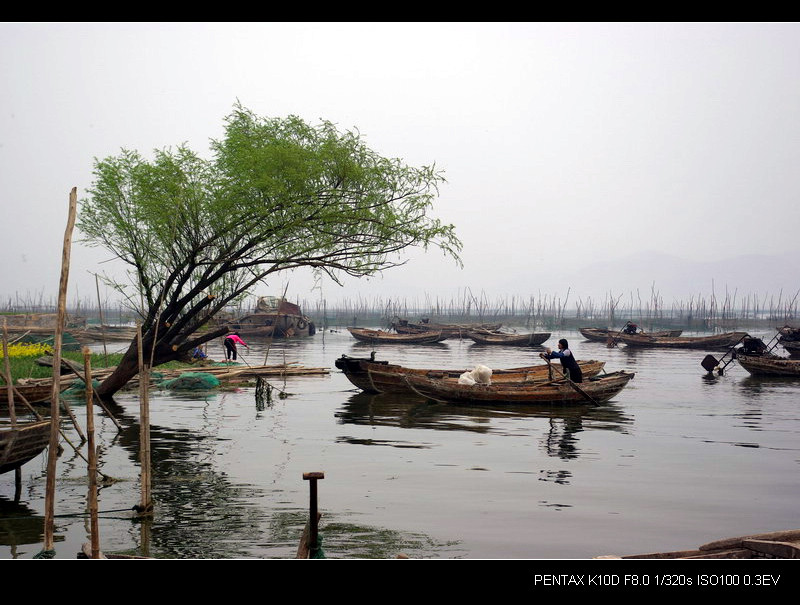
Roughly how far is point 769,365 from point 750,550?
1066 inches

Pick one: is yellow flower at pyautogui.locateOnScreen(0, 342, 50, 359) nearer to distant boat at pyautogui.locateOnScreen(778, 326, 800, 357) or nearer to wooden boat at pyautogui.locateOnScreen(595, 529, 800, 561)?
wooden boat at pyautogui.locateOnScreen(595, 529, 800, 561)

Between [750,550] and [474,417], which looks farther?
[474,417]

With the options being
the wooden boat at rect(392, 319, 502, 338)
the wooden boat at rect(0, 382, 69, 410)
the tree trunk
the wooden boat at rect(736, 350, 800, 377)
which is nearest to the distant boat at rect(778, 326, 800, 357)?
the wooden boat at rect(736, 350, 800, 377)

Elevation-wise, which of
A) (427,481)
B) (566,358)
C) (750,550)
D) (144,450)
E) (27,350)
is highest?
(566,358)

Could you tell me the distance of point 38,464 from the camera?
11.9 meters

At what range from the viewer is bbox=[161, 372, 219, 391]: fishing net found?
2256 cm

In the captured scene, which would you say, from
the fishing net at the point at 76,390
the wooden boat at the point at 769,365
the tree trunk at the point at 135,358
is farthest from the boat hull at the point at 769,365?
the fishing net at the point at 76,390

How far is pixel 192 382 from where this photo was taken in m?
22.7

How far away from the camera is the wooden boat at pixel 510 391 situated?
738 inches

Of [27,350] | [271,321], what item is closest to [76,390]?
[27,350]

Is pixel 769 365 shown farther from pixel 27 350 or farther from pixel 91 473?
pixel 27 350

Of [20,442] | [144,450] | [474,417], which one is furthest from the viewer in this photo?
[474,417]
